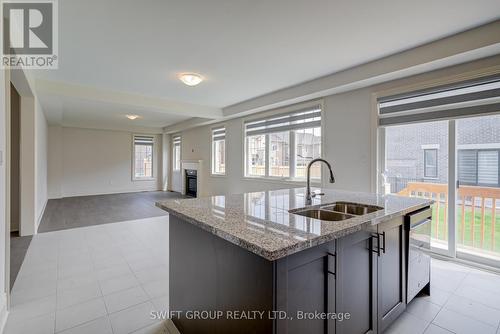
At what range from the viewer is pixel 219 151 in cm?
705

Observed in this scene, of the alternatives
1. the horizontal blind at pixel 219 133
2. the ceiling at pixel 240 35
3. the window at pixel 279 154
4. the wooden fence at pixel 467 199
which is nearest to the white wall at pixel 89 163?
the horizontal blind at pixel 219 133

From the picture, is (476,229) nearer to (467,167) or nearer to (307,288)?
(467,167)

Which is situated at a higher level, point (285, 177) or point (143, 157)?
point (143, 157)

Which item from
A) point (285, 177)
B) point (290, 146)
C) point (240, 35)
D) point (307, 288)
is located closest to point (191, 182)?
point (285, 177)

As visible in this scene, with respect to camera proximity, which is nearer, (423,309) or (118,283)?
(423,309)

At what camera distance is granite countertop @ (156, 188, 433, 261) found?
40.3 inches

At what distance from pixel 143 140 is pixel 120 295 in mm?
7949

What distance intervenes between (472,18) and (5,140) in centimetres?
413

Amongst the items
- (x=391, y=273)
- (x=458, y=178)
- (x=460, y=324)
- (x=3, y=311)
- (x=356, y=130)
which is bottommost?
(x=460, y=324)

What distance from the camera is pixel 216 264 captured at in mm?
1346

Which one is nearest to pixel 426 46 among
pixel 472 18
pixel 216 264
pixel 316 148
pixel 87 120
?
pixel 472 18

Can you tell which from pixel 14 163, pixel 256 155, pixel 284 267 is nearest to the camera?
pixel 284 267

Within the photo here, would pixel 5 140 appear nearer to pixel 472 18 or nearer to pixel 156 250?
pixel 156 250

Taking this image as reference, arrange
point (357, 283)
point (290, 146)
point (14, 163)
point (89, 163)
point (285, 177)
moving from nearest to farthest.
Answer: point (357, 283) < point (14, 163) < point (290, 146) < point (285, 177) < point (89, 163)
